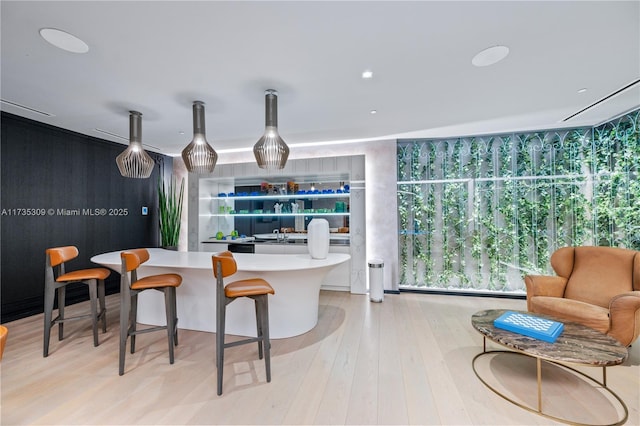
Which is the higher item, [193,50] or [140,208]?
[193,50]

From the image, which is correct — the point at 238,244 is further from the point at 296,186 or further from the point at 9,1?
the point at 9,1

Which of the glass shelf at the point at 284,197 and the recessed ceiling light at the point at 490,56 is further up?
the recessed ceiling light at the point at 490,56

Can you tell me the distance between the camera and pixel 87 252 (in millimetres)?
4617

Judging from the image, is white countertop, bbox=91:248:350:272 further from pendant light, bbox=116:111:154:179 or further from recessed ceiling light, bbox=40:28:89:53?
recessed ceiling light, bbox=40:28:89:53

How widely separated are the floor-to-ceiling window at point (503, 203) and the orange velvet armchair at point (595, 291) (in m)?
1.43

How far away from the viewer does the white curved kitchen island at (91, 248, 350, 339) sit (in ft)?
9.77

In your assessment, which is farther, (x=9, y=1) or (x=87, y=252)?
(x=87, y=252)

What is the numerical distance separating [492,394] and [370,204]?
336 cm

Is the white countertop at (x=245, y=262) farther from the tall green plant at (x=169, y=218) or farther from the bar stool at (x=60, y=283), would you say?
the tall green plant at (x=169, y=218)

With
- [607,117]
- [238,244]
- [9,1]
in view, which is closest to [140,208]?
[238,244]

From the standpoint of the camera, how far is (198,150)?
3225mm

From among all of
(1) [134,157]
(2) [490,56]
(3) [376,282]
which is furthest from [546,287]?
(1) [134,157]

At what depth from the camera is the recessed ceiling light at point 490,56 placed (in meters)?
2.31

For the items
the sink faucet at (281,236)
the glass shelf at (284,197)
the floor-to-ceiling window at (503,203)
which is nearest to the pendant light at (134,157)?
the glass shelf at (284,197)
